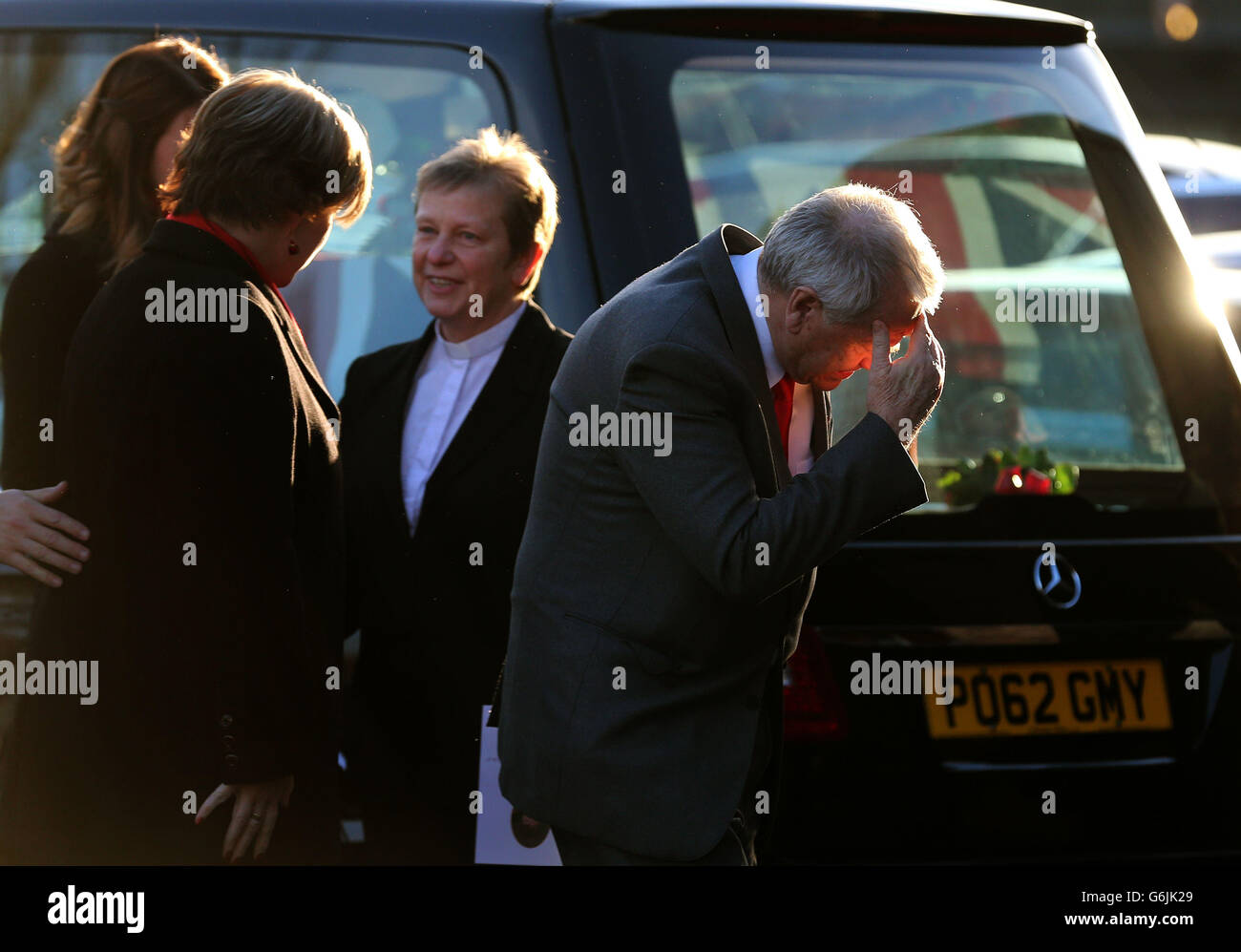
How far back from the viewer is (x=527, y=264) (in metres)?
3.07

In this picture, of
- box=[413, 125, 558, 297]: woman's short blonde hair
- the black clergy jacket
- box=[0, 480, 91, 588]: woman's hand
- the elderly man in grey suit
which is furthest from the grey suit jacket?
box=[0, 480, 91, 588]: woman's hand

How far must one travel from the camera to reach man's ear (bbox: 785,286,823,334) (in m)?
2.44

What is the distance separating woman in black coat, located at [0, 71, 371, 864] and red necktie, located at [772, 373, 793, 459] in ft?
2.52

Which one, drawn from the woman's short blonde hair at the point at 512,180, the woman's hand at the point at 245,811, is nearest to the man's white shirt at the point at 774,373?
the woman's short blonde hair at the point at 512,180

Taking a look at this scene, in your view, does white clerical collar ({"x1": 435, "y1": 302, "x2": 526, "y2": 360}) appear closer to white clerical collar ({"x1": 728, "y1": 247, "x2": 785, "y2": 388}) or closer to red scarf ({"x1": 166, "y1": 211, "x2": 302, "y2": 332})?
red scarf ({"x1": 166, "y1": 211, "x2": 302, "y2": 332})

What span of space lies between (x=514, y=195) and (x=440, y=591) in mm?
736

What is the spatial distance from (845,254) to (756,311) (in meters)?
0.17

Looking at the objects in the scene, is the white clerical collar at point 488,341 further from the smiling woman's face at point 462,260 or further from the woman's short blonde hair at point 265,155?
the woman's short blonde hair at point 265,155

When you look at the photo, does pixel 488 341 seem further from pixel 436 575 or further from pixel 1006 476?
pixel 1006 476

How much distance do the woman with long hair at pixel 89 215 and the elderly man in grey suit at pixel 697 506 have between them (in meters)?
0.98

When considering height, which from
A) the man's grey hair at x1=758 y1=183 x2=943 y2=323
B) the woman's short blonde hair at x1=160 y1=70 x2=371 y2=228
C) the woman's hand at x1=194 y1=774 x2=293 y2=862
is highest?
the woman's short blonde hair at x1=160 y1=70 x2=371 y2=228

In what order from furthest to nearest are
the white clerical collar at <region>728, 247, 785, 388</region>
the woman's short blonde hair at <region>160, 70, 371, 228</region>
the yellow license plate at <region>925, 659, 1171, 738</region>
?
the yellow license plate at <region>925, 659, 1171, 738</region> → the woman's short blonde hair at <region>160, 70, 371, 228</region> → the white clerical collar at <region>728, 247, 785, 388</region>

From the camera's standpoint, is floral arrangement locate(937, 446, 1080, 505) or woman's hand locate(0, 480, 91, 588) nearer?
woman's hand locate(0, 480, 91, 588)
